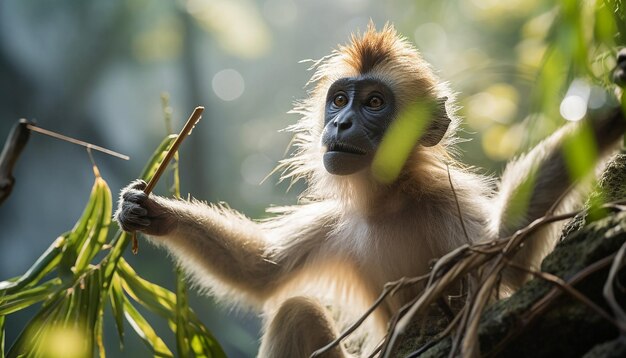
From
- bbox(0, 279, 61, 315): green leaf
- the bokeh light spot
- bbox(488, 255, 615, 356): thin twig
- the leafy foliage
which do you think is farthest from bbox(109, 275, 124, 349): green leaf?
the bokeh light spot

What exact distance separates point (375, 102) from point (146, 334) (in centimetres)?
160

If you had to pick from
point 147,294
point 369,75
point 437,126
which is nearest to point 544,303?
point 437,126

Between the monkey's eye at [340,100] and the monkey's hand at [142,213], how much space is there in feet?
3.32

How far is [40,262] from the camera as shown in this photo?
10.7ft

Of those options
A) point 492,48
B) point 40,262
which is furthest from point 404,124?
point 492,48

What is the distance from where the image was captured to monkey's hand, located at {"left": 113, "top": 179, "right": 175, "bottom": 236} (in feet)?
10.5

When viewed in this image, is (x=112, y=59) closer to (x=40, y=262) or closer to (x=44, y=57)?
(x=44, y=57)

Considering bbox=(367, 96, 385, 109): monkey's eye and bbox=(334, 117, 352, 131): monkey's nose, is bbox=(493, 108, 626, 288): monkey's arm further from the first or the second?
bbox=(367, 96, 385, 109): monkey's eye

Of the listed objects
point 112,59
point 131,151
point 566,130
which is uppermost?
point 112,59

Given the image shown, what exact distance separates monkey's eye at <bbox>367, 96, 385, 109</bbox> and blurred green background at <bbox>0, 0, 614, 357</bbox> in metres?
6.58

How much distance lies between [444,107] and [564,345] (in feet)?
6.26

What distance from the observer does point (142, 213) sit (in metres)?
3.21

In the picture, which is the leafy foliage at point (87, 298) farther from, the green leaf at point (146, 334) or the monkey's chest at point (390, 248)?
the monkey's chest at point (390, 248)

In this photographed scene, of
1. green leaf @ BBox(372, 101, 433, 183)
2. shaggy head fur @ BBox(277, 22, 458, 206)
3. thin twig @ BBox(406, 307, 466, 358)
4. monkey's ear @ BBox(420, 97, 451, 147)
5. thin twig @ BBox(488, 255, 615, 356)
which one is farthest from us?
shaggy head fur @ BBox(277, 22, 458, 206)
